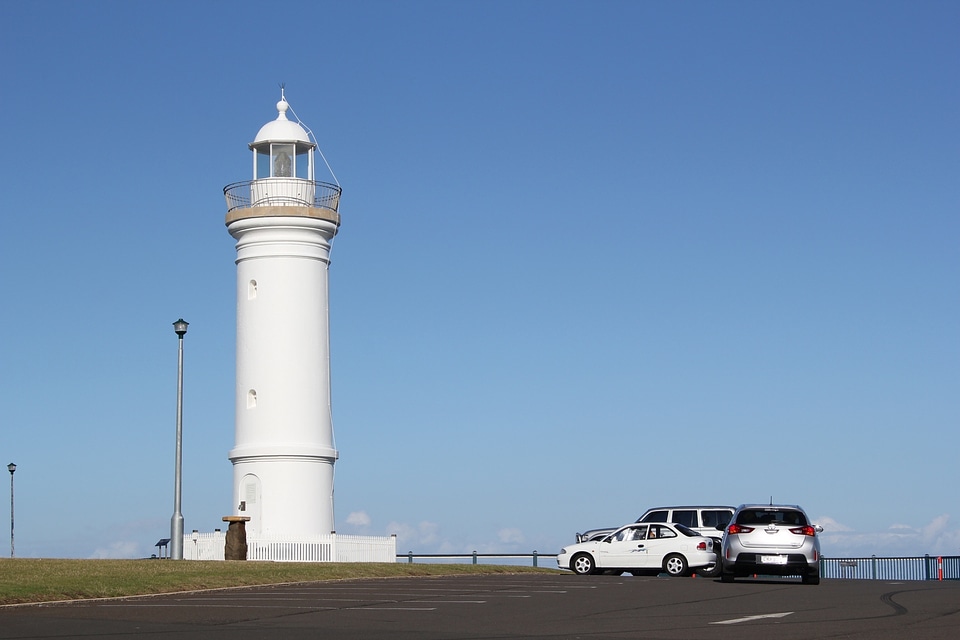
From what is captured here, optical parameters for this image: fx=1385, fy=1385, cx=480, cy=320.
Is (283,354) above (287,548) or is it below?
above

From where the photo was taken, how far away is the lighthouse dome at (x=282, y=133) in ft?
144

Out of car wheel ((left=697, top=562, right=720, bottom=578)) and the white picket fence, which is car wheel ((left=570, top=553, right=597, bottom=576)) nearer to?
car wheel ((left=697, top=562, right=720, bottom=578))

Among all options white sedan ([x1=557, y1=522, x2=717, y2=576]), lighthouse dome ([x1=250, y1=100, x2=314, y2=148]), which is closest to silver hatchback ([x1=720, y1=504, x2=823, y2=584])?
white sedan ([x1=557, y1=522, x2=717, y2=576])

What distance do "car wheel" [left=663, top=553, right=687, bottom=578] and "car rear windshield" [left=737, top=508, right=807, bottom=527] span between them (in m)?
5.19

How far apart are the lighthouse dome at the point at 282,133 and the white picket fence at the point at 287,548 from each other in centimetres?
1241

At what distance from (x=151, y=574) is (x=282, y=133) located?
19.5m

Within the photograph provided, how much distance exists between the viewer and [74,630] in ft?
56.0

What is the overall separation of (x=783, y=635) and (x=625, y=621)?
3.01 m

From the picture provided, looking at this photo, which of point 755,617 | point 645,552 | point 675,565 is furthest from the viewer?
point 645,552

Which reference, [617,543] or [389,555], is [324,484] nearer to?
[389,555]

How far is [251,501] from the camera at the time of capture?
41250 mm

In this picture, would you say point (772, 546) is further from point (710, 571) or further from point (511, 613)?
point (511, 613)

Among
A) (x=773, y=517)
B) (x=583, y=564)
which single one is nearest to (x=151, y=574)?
(x=583, y=564)

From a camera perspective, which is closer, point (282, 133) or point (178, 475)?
point (178, 475)
